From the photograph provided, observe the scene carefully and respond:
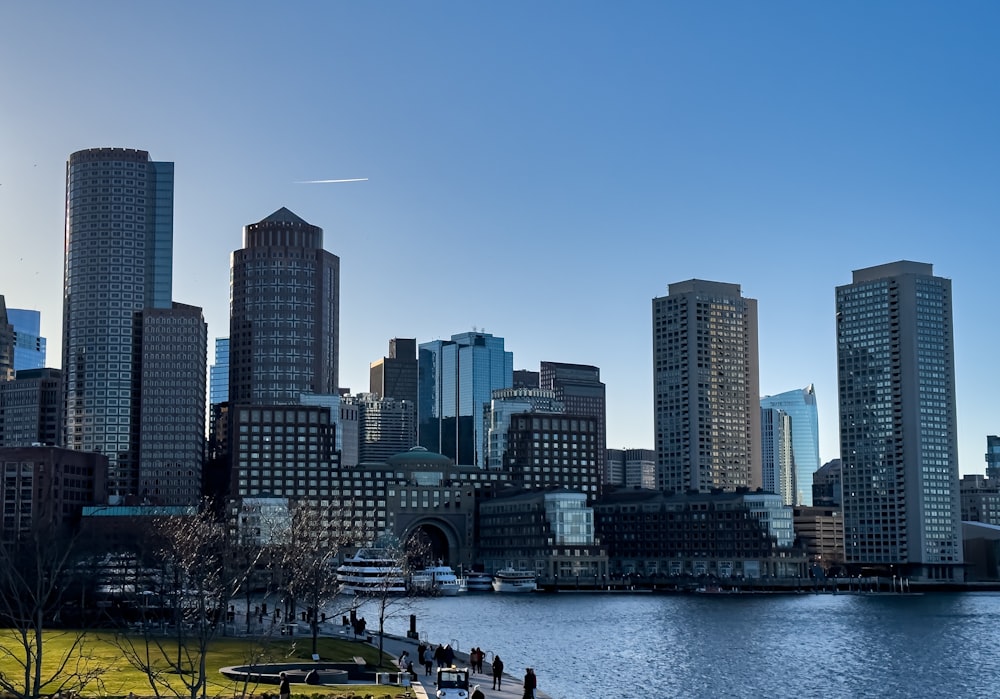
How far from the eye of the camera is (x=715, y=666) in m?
126

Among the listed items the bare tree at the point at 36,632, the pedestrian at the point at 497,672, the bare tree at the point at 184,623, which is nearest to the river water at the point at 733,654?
the pedestrian at the point at 497,672

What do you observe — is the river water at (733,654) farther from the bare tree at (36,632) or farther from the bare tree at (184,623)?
the bare tree at (36,632)

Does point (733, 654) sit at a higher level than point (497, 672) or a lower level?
lower

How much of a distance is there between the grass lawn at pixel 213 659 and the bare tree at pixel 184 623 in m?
0.99

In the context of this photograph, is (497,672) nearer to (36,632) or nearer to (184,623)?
(184,623)

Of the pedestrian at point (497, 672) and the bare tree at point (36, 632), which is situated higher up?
the bare tree at point (36, 632)

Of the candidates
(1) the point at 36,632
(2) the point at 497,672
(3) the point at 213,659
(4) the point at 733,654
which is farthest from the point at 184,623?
(4) the point at 733,654

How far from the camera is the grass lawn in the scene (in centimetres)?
7850

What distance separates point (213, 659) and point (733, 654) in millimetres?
62596

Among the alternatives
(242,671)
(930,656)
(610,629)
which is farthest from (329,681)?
(610,629)

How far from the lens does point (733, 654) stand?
139375 mm

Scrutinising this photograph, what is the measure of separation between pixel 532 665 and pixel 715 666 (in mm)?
17126

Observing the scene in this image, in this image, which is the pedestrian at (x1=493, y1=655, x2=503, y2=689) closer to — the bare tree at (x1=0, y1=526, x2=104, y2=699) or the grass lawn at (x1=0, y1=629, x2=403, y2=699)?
the grass lawn at (x1=0, y1=629, x2=403, y2=699)

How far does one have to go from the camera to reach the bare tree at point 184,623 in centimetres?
6725
